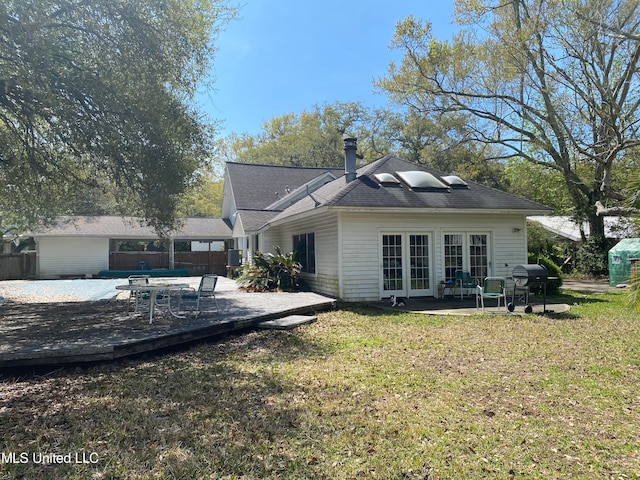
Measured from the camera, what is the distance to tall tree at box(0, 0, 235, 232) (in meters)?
6.95

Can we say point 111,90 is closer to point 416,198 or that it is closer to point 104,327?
point 104,327

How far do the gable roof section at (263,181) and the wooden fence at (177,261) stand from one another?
5.57 metres

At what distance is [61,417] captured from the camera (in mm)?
4176

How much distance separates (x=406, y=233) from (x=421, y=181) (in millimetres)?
1983

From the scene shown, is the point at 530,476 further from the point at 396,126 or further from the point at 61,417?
the point at 396,126

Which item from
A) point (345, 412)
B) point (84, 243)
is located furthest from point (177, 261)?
point (345, 412)

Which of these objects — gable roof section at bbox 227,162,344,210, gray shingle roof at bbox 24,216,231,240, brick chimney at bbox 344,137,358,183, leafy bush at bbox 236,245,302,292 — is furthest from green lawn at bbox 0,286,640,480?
gray shingle roof at bbox 24,216,231,240

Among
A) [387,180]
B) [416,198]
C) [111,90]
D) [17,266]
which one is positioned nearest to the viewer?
[111,90]

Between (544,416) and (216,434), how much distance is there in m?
3.17

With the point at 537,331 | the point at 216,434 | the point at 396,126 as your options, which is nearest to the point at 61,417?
the point at 216,434

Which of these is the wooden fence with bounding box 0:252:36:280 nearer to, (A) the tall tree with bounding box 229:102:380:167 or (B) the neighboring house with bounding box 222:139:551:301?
(B) the neighboring house with bounding box 222:139:551:301

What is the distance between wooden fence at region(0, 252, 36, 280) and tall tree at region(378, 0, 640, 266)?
2238 cm

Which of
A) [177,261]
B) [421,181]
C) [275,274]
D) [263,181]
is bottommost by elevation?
[275,274]

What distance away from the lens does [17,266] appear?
24.0 m
